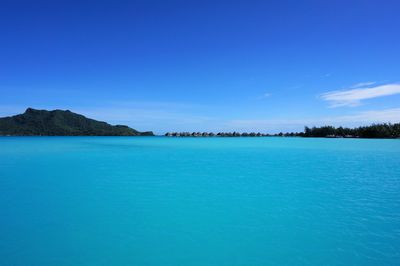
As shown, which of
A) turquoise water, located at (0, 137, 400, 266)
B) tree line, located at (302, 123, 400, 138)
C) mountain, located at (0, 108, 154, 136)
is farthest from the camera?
mountain, located at (0, 108, 154, 136)

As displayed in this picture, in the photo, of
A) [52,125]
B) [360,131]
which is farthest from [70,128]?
[360,131]

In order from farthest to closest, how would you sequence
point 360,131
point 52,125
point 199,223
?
point 52,125, point 360,131, point 199,223

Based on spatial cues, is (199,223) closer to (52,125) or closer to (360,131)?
(360,131)

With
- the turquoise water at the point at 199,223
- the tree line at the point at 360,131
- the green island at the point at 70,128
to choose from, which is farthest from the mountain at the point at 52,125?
the turquoise water at the point at 199,223

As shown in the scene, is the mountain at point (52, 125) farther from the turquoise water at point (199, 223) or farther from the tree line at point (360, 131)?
the turquoise water at point (199, 223)

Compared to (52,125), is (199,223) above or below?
below

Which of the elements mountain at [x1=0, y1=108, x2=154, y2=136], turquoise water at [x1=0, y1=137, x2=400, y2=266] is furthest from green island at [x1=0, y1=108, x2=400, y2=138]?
turquoise water at [x1=0, y1=137, x2=400, y2=266]

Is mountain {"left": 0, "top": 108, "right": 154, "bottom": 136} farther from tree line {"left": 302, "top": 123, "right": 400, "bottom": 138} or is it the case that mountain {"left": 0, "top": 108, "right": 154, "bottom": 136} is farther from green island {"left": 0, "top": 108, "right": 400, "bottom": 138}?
tree line {"left": 302, "top": 123, "right": 400, "bottom": 138}

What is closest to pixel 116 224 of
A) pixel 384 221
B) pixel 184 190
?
pixel 184 190

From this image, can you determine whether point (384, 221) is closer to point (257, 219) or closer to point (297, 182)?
point (257, 219)

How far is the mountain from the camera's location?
501ft

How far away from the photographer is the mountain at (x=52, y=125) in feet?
501

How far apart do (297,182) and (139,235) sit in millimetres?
10459

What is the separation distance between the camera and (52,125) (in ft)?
528
